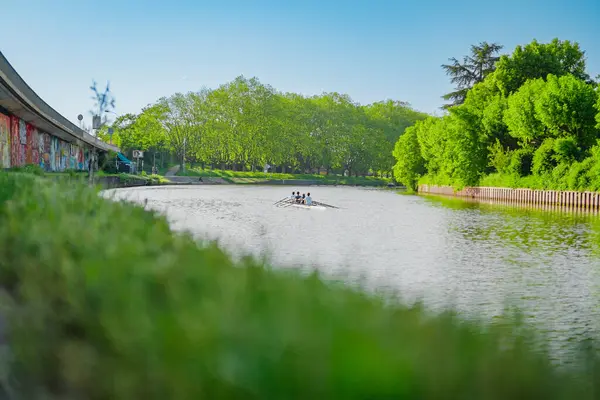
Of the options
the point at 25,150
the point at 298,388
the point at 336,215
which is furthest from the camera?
the point at 25,150

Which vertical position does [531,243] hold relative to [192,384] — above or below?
below

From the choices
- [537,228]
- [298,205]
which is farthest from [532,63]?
[537,228]

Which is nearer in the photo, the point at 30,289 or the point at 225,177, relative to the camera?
the point at 30,289

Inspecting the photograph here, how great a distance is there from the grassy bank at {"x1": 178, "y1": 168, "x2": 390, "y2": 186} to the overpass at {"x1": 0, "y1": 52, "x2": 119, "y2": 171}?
46204 mm

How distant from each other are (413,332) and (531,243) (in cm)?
2256

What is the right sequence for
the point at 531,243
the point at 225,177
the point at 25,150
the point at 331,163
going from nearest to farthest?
the point at 531,243
the point at 25,150
the point at 225,177
the point at 331,163

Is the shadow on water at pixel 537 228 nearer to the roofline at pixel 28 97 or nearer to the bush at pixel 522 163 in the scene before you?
the roofline at pixel 28 97

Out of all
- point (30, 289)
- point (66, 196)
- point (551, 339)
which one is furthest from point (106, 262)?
point (551, 339)

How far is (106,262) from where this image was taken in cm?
411

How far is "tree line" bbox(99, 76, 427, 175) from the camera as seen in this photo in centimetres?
11775

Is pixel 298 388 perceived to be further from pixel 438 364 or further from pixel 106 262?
pixel 106 262

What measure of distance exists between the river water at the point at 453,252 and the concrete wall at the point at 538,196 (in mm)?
8863

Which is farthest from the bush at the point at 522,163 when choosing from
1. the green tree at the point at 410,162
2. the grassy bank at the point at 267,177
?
the grassy bank at the point at 267,177

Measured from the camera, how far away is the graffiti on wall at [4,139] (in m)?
37.7
